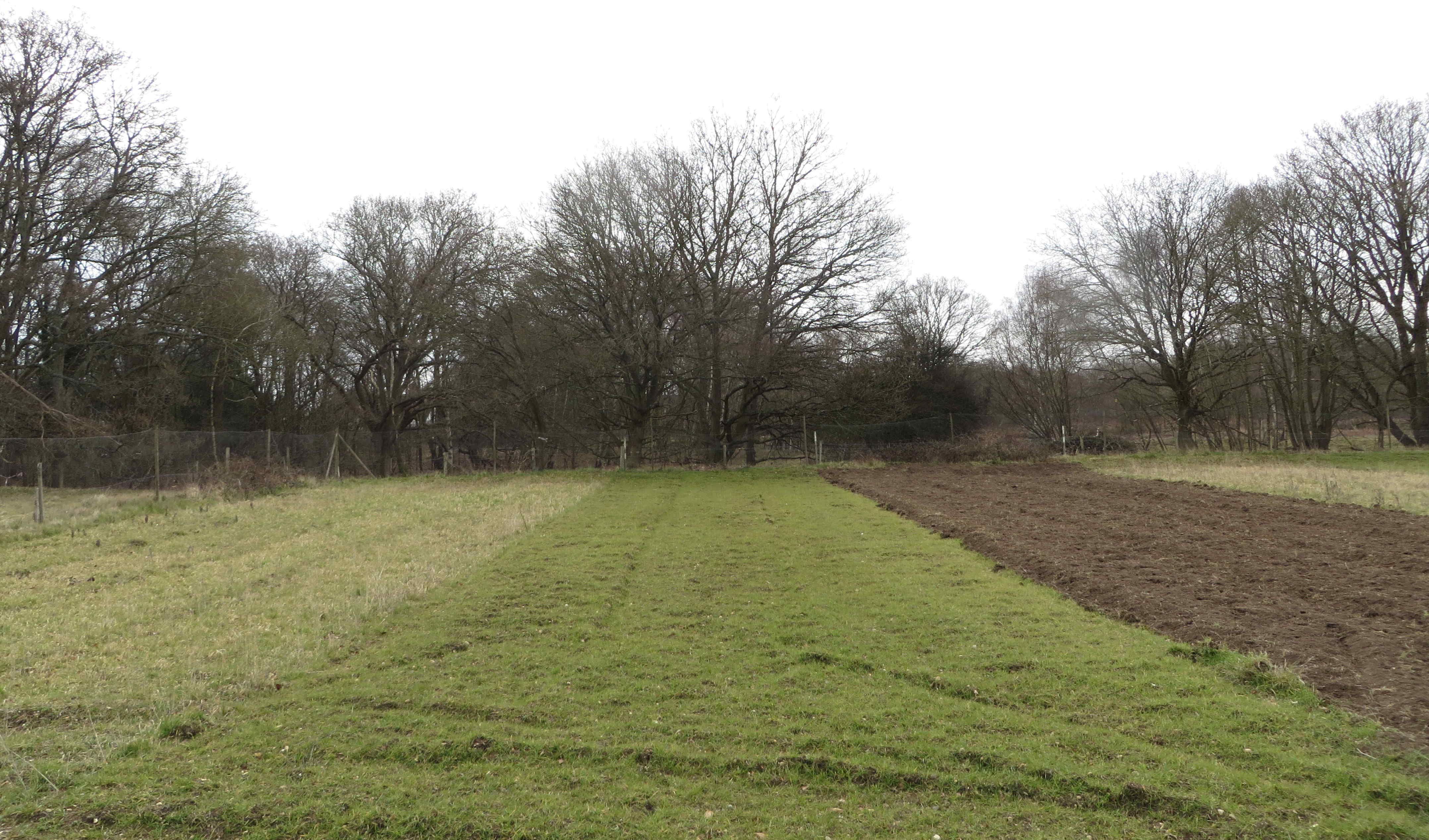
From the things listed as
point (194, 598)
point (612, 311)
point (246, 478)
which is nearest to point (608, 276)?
point (612, 311)

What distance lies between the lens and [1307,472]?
21.2 m

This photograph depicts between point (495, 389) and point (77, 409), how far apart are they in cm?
1336

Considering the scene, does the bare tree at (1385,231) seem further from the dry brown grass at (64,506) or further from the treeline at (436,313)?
the dry brown grass at (64,506)

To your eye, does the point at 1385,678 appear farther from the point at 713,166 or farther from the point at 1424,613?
the point at 713,166

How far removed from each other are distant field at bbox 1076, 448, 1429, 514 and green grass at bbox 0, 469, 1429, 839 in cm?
1181

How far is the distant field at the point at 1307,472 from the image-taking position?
15.4 meters

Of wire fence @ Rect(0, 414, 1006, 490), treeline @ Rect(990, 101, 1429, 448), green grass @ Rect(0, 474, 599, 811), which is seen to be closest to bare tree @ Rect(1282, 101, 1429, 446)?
treeline @ Rect(990, 101, 1429, 448)

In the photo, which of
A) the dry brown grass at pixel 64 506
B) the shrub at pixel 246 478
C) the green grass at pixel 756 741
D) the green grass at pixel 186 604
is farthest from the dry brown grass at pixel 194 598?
the shrub at pixel 246 478

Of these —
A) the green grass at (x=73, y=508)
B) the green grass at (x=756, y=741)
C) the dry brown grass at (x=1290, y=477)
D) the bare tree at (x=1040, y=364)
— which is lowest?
the green grass at (x=756, y=741)

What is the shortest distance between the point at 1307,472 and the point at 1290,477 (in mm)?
2246

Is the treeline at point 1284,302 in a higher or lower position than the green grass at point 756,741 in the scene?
higher

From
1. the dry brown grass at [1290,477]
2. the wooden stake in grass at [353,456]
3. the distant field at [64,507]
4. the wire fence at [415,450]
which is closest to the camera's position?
the distant field at [64,507]

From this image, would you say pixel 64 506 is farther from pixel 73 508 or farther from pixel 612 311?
pixel 612 311

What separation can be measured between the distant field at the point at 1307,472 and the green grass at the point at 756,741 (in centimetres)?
1181
